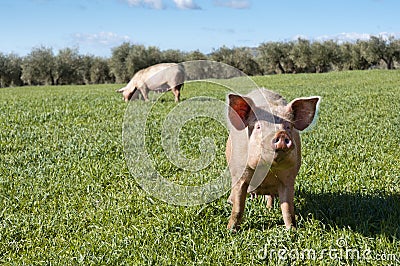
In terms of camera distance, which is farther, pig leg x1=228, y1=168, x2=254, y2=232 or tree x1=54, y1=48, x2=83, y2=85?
tree x1=54, y1=48, x2=83, y2=85

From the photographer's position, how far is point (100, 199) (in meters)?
6.22

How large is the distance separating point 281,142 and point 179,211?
208 centimetres

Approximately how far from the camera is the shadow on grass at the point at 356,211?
4.69 metres

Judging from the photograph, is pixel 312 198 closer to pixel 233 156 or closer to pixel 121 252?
pixel 233 156

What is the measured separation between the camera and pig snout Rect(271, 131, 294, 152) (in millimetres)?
3795

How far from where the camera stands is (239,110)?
4.20 meters

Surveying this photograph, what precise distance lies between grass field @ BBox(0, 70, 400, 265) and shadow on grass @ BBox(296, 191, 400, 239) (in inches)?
0.5

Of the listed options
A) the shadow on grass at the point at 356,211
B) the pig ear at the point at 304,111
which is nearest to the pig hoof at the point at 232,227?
the shadow on grass at the point at 356,211

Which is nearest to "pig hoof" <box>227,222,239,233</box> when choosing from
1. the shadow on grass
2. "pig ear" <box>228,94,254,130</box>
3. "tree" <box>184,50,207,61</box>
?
the shadow on grass

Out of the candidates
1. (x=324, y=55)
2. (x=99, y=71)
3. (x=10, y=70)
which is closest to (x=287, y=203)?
(x=99, y=71)

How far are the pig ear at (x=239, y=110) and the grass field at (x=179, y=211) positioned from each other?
3.85ft

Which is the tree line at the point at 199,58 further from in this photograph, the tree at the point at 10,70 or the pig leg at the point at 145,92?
the pig leg at the point at 145,92

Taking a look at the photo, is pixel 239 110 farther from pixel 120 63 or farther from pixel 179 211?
pixel 120 63

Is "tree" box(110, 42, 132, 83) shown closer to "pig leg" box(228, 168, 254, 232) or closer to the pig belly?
"pig leg" box(228, 168, 254, 232)
